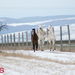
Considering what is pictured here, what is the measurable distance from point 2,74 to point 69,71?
269cm

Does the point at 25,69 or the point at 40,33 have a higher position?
the point at 40,33

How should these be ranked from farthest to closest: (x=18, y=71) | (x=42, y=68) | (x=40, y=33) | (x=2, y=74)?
1. (x=40, y=33)
2. (x=42, y=68)
3. (x=18, y=71)
4. (x=2, y=74)

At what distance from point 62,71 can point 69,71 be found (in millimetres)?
295

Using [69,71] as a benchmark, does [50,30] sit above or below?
above

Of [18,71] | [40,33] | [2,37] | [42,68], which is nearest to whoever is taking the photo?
[18,71]

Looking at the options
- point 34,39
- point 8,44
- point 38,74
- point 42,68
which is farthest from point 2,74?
point 8,44

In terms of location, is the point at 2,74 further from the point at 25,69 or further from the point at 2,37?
the point at 2,37

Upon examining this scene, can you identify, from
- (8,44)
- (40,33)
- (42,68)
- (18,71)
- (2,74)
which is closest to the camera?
(2,74)

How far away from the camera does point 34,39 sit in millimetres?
21375

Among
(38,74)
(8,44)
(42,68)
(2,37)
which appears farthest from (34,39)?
(2,37)

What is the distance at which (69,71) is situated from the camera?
1072 cm

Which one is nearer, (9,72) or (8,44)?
A: (9,72)

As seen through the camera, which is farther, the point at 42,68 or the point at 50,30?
the point at 50,30

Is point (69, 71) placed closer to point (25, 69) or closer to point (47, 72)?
point (47, 72)
